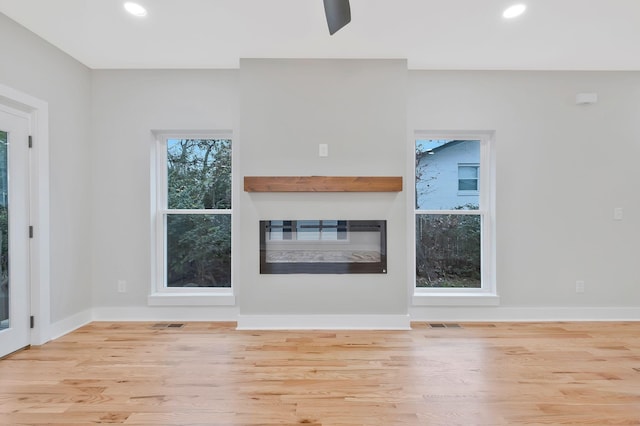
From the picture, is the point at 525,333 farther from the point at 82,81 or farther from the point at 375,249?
the point at 82,81

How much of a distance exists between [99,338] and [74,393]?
107 cm

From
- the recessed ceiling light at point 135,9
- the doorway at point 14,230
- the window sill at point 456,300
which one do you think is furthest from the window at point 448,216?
the doorway at point 14,230

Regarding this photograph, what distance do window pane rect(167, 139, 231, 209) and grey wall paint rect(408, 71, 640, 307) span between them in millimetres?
2094

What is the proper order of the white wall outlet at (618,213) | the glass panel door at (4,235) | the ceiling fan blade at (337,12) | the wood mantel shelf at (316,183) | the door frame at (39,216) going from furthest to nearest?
1. the white wall outlet at (618,213)
2. the wood mantel shelf at (316,183)
3. the door frame at (39,216)
4. the glass panel door at (4,235)
5. the ceiling fan blade at (337,12)

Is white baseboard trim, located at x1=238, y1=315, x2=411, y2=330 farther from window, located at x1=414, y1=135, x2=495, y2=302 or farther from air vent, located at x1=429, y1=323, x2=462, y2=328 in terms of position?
Answer: window, located at x1=414, y1=135, x2=495, y2=302

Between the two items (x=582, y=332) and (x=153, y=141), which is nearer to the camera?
(x=582, y=332)

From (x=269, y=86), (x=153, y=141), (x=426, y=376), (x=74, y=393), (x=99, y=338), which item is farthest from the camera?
(x=153, y=141)

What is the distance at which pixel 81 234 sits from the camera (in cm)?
350

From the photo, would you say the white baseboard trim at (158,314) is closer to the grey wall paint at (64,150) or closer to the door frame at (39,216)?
the grey wall paint at (64,150)

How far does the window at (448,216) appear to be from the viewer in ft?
12.7

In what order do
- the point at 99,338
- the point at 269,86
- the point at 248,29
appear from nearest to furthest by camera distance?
the point at 248,29 → the point at 99,338 → the point at 269,86

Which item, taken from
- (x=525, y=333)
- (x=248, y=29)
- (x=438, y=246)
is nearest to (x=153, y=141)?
(x=248, y=29)

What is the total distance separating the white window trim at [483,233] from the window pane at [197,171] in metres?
1.99

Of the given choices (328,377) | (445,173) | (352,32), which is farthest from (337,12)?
(445,173)
